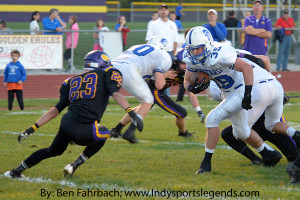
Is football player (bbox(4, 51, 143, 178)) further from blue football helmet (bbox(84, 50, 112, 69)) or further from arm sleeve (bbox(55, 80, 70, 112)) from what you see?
blue football helmet (bbox(84, 50, 112, 69))

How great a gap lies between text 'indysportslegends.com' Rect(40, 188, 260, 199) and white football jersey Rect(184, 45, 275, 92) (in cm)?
126

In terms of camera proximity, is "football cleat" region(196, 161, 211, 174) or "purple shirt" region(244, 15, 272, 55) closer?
"football cleat" region(196, 161, 211, 174)

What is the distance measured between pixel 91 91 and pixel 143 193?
43.0 inches

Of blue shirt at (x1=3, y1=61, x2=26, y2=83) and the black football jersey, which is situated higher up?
the black football jersey

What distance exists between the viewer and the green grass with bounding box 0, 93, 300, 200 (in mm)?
4965

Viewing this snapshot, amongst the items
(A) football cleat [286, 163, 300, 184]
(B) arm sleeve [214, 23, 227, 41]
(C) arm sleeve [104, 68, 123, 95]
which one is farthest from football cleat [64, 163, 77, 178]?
(B) arm sleeve [214, 23, 227, 41]

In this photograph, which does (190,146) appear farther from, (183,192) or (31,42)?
(31,42)

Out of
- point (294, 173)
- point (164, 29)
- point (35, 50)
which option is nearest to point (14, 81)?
point (35, 50)

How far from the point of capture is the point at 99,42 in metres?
14.3

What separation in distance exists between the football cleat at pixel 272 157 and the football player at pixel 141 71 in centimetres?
210

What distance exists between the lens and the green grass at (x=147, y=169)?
496cm

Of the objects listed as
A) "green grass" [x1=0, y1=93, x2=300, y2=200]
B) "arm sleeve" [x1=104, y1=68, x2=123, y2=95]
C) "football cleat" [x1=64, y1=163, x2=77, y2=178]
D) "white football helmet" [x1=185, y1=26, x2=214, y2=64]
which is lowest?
"green grass" [x1=0, y1=93, x2=300, y2=200]

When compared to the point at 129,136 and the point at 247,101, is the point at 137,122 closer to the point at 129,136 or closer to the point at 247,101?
the point at 247,101

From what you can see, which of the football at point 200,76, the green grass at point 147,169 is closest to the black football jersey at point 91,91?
the green grass at point 147,169
